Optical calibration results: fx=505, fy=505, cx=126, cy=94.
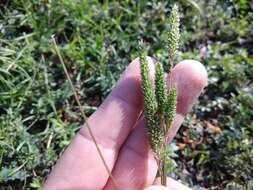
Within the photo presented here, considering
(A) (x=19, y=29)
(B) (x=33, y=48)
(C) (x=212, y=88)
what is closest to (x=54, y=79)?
(B) (x=33, y=48)

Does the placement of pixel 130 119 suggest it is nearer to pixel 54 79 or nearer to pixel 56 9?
pixel 54 79

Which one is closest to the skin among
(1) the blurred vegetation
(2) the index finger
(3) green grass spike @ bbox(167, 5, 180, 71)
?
(2) the index finger

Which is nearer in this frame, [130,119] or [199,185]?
[130,119]

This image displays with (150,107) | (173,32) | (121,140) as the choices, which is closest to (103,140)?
(121,140)

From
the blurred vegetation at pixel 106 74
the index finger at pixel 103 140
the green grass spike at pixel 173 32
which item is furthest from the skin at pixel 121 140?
the blurred vegetation at pixel 106 74

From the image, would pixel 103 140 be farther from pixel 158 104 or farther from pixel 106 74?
pixel 106 74

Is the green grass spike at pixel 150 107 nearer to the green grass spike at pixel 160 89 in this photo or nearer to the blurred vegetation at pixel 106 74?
the green grass spike at pixel 160 89

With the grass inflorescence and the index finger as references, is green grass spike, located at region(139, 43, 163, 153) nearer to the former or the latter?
the grass inflorescence
